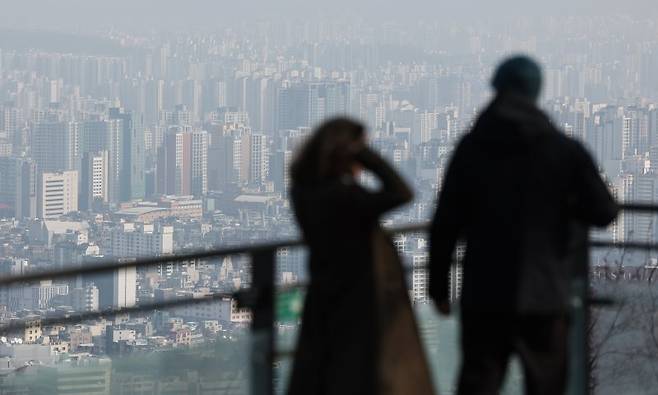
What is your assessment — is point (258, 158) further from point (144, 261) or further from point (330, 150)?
point (330, 150)

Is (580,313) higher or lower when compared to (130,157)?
higher

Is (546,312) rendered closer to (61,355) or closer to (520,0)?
(61,355)

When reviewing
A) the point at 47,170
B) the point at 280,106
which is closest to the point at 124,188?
the point at 47,170

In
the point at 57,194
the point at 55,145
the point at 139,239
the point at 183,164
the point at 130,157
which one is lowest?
the point at 139,239

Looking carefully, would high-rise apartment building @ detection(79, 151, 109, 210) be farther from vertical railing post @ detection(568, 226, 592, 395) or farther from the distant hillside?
vertical railing post @ detection(568, 226, 592, 395)

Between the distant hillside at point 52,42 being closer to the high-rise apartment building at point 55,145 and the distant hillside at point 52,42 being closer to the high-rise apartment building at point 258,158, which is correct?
the high-rise apartment building at point 55,145

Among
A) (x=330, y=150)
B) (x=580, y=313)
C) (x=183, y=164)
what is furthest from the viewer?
(x=183, y=164)

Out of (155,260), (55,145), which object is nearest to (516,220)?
(155,260)

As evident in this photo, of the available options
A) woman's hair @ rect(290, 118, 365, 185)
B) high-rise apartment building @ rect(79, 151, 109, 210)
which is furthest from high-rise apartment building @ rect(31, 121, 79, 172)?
woman's hair @ rect(290, 118, 365, 185)
